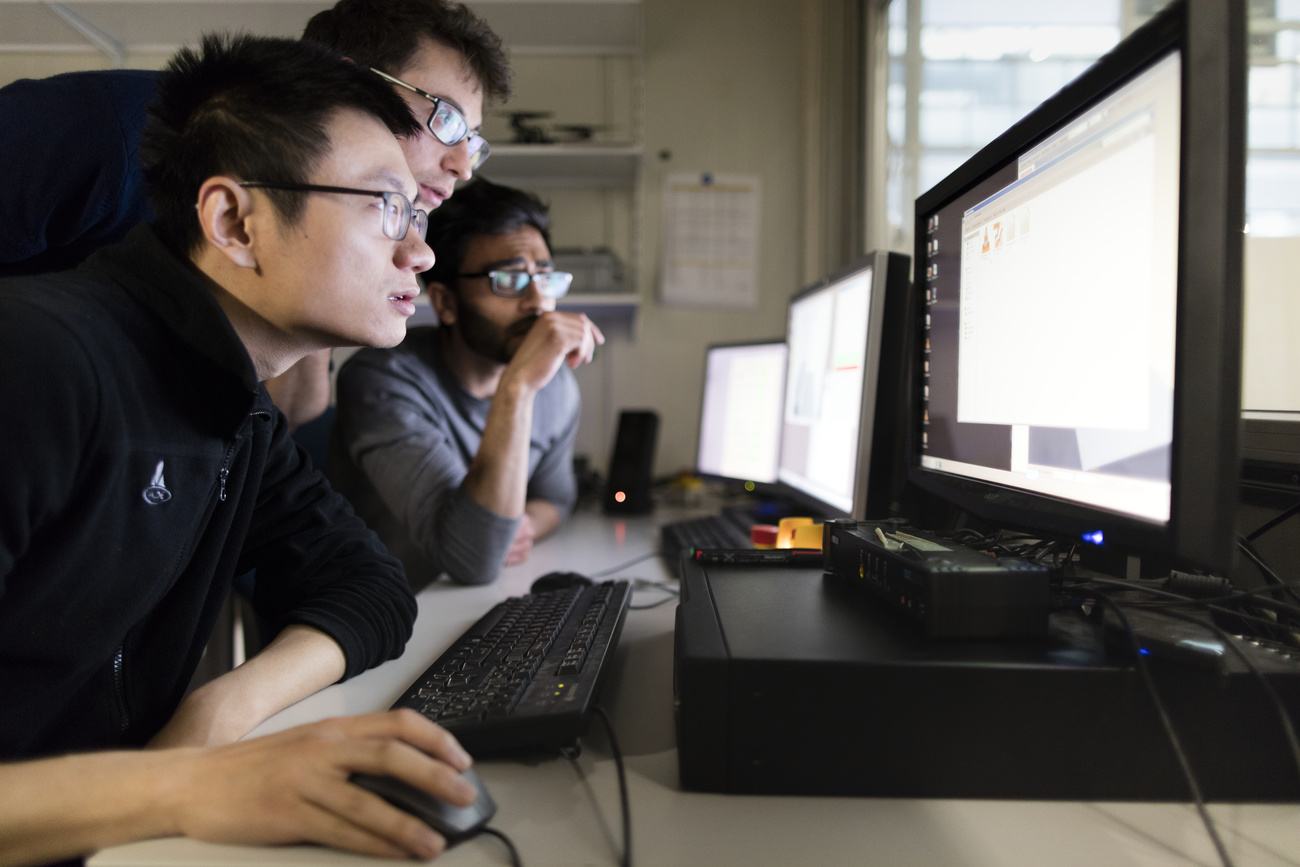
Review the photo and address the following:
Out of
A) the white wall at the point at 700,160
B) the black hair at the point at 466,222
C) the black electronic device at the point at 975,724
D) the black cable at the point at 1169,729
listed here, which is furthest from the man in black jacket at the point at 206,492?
the white wall at the point at 700,160

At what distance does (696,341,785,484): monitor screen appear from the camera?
1.60 meters

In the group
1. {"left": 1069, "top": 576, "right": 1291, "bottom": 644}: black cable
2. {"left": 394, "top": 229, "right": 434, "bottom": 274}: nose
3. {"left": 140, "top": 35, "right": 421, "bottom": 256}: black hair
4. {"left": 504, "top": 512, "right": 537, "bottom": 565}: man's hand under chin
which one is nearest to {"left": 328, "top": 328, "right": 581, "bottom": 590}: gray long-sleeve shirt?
{"left": 504, "top": 512, "right": 537, "bottom": 565}: man's hand under chin

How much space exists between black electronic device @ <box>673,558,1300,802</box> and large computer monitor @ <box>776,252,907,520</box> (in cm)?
49

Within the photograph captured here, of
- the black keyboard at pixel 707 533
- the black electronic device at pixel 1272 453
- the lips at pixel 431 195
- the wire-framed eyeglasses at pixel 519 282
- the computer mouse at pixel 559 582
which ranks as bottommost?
the computer mouse at pixel 559 582

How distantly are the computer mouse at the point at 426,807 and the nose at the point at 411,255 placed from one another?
1.80 ft

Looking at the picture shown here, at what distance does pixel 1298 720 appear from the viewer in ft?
1.45

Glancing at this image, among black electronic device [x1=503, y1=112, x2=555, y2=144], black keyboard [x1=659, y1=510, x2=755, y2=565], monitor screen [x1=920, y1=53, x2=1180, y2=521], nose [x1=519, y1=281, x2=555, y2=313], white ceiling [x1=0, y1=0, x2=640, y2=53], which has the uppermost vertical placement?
white ceiling [x1=0, y1=0, x2=640, y2=53]

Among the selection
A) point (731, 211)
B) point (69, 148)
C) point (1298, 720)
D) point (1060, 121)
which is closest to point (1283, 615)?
Result: point (1298, 720)

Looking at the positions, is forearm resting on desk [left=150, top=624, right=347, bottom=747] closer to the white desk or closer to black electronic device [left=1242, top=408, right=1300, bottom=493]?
the white desk

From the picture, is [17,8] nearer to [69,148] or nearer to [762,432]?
[69,148]

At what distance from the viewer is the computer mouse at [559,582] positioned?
3.08 feet

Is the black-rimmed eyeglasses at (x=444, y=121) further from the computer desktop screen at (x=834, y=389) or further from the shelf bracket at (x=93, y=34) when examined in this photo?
the shelf bracket at (x=93, y=34)

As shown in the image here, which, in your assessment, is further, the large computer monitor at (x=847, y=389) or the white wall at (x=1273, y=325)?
the large computer monitor at (x=847, y=389)

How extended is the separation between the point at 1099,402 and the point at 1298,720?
0.73 ft
